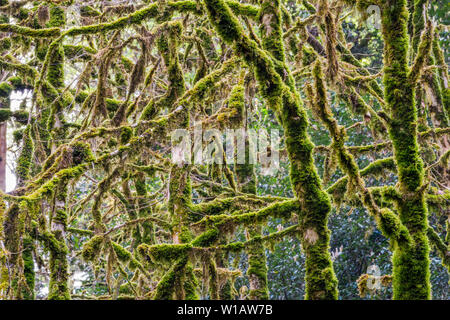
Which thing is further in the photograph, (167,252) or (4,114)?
(4,114)

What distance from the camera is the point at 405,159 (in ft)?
15.2

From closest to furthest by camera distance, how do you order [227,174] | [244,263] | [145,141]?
[145,141] < [227,174] < [244,263]

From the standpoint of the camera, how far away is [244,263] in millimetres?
11844

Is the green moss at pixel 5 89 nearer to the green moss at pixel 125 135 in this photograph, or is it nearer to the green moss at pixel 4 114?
the green moss at pixel 4 114

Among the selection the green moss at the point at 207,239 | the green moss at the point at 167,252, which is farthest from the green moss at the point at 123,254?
the green moss at the point at 207,239

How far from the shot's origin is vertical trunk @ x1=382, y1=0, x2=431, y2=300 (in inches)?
172

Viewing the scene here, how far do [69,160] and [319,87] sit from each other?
2.77m

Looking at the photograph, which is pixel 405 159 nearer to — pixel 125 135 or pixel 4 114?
pixel 125 135

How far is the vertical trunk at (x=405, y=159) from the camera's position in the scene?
4.38m

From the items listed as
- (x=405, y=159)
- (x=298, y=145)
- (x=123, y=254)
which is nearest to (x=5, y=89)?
(x=123, y=254)

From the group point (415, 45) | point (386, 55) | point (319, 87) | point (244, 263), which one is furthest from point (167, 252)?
point (244, 263)
